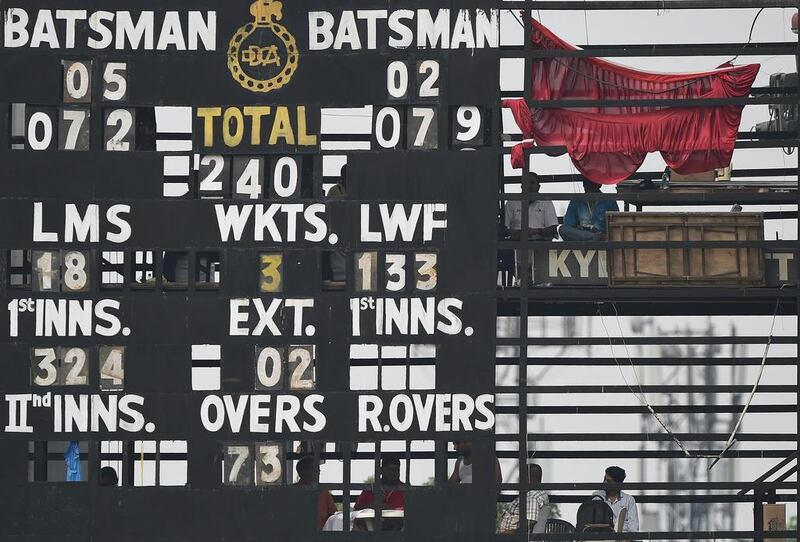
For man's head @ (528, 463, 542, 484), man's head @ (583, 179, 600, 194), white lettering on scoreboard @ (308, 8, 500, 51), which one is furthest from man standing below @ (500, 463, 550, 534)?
white lettering on scoreboard @ (308, 8, 500, 51)

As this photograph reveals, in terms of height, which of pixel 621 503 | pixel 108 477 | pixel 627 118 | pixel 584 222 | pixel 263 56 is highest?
pixel 263 56

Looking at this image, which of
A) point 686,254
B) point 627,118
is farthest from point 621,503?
point 627,118

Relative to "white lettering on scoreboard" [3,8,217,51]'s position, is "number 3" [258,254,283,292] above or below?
below

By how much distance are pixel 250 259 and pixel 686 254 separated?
4598mm

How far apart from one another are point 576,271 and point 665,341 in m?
1.21

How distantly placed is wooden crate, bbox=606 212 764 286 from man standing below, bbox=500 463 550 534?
2.52 metres

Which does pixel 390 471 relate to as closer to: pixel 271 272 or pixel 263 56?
pixel 271 272

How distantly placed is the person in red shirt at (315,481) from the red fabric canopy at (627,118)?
382 cm

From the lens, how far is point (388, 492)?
1655 centimetres

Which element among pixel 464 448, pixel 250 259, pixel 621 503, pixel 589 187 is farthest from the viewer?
pixel 589 187

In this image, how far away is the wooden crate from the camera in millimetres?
16688

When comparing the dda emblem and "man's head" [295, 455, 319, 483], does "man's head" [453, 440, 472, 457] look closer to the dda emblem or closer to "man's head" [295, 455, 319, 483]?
"man's head" [295, 455, 319, 483]

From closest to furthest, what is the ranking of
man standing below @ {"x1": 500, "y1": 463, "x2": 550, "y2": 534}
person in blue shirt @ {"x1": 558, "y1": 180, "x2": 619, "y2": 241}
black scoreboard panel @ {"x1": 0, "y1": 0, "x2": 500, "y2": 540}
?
black scoreboard panel @ {"x1": 0, "y1": 0, "x2": 500, "y2": 540} < person in blue shirt @ {"x1": 558, "y1": 180, "x2": 619, "y2": 241} < man standing below @ {"x1": 500, "y1": 463, "x2": 550, "y2": 534}

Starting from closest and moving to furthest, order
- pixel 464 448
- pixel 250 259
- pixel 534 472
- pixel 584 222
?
pixel 250 259 → pixel 464 448 → pixel 584 222 → pixel 534 472
